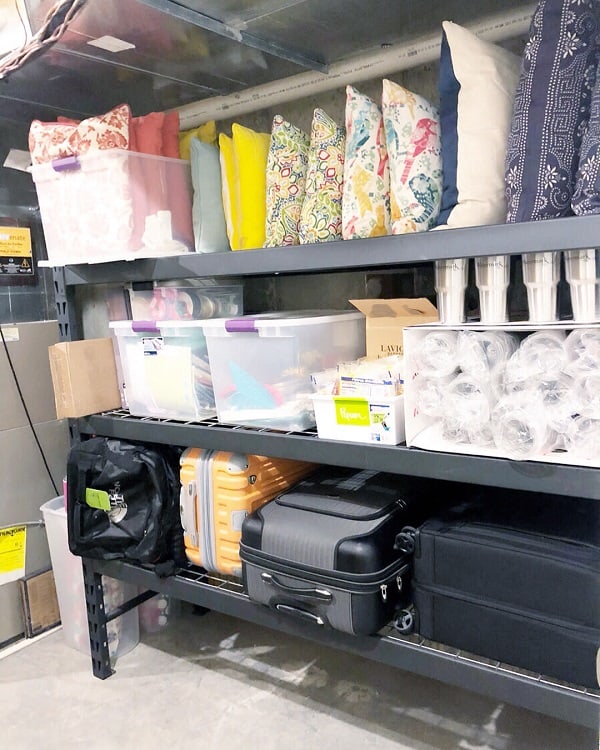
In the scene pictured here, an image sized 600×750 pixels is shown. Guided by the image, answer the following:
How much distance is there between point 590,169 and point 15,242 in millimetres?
2101

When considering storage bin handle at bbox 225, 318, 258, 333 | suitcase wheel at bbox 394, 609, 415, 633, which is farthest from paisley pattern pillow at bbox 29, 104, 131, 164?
suitcase wheel at bbox 394, 609, 415, 633

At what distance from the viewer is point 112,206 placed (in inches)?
70.1

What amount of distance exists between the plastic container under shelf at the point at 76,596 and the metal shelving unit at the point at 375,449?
21 centimetres

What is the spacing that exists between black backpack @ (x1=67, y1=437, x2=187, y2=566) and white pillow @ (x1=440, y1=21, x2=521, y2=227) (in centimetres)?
114

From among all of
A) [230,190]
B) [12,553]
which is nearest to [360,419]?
[230,190]

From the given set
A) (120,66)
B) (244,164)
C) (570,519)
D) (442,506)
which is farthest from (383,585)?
(120,66)

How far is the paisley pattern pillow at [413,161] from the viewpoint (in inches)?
55.1

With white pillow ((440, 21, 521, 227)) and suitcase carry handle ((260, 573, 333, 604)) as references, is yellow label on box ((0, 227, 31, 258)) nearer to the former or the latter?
suitcase carry handle ((260, 573, 333, 604))

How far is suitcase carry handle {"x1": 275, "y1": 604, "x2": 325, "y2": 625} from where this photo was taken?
1509mm

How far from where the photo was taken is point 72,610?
7.53 ft

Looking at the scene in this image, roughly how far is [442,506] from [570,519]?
12.3 inches

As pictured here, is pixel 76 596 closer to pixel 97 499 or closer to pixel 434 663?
pixel 97 499

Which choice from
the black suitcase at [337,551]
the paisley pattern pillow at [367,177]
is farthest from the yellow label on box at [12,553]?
the paisley pattern pillow at [367,177]

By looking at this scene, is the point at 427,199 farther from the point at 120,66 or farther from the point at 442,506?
the point at 120,66
